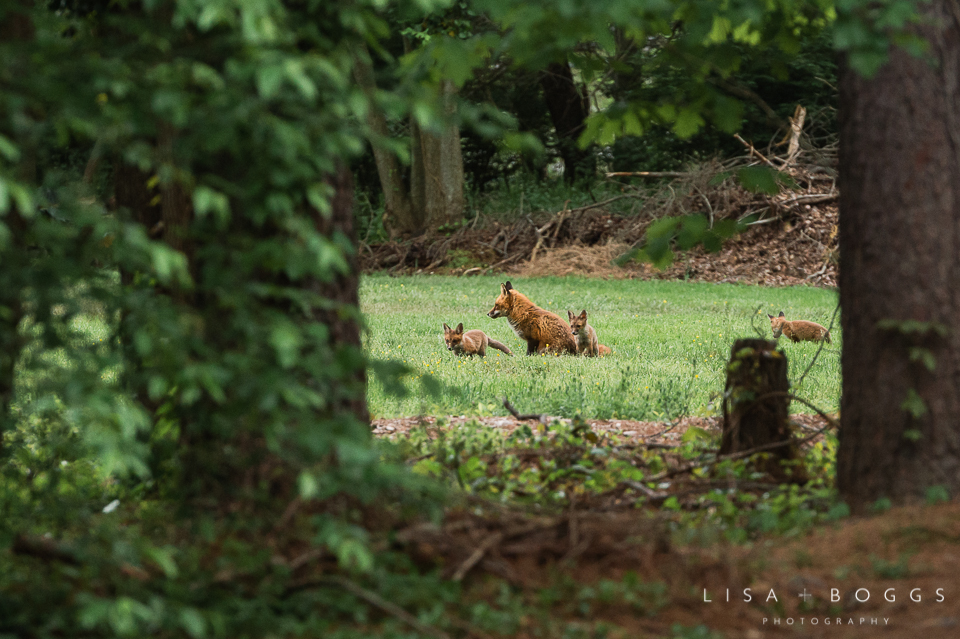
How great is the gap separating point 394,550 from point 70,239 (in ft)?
5.50

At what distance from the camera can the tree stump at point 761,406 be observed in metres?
5.43

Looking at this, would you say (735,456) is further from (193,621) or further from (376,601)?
(193,621)

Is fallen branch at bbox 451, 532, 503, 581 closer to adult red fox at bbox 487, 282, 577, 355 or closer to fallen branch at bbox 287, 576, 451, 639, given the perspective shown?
fallen branch at bbox 287, 576, 451, 639

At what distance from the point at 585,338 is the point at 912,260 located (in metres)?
6.68

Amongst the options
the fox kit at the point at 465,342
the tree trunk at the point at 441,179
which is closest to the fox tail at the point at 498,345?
the fox kit at the point at 465,342

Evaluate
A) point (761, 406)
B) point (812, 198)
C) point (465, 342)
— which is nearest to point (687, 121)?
point (761, 406)

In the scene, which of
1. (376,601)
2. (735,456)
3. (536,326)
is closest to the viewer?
(376,601)

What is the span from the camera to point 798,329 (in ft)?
39.9

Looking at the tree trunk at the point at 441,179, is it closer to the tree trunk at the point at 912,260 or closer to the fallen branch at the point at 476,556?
the tree trunk at the point at 912,260

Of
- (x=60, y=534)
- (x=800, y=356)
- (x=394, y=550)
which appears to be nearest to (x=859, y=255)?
(x=394, y=550)

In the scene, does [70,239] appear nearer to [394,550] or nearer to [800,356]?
[394,550]

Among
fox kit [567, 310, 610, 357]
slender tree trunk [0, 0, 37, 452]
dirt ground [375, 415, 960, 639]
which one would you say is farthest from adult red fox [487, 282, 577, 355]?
slender tree trunk [0, 0, 37, 452]

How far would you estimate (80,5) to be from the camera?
4.32m

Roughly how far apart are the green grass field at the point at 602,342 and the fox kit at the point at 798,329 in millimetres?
207
